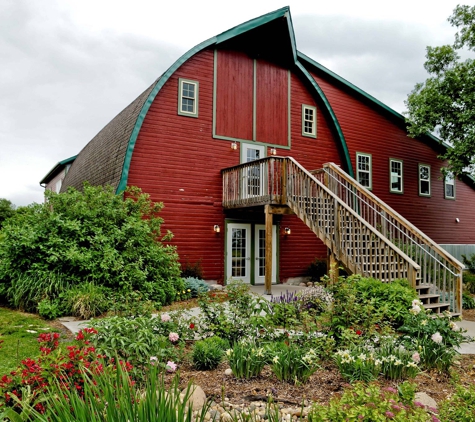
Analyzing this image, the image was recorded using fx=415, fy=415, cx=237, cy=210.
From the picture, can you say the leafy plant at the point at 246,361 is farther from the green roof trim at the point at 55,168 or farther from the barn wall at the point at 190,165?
the green roof trim at the point at 55,168

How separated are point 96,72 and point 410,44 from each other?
1491cm

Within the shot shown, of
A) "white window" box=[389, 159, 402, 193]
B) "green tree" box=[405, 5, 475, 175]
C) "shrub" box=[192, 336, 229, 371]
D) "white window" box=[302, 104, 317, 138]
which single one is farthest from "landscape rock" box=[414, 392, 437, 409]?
"white window" box=[389, 159, 402, 193]

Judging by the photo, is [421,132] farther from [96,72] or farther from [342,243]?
[96,72]

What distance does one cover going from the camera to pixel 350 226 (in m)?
8.97

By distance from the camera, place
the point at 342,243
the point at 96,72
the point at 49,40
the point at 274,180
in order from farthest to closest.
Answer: the point at 96,72 < the point at 49,40 < the point at 274,180 < the point at 342,243

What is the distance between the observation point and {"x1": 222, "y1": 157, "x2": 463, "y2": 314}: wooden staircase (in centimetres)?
821

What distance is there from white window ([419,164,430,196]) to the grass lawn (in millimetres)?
17307

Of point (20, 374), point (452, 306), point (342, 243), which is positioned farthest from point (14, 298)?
point (452, 306)

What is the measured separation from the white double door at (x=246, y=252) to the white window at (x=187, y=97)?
12.6 ft

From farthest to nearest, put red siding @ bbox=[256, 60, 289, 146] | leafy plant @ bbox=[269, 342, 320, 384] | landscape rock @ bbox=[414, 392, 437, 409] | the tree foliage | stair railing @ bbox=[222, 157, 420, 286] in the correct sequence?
red siding @ bbox=[256, 60, 289, 146]
the tree foliage
stair railing @ bbox=[222, 157, 420, 286]
leafy plant @ bbox=[269, 342, 320, 384]
landscape rock @ bbox=[414, 392, 437, 409]

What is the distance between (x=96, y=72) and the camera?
21203 mm

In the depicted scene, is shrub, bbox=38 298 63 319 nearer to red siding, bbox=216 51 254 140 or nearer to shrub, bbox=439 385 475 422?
shrub, bbox=439 385 475 422

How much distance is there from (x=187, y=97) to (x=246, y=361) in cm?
1035

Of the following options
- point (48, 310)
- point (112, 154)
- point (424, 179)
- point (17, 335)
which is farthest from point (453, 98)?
point (17, 335)
